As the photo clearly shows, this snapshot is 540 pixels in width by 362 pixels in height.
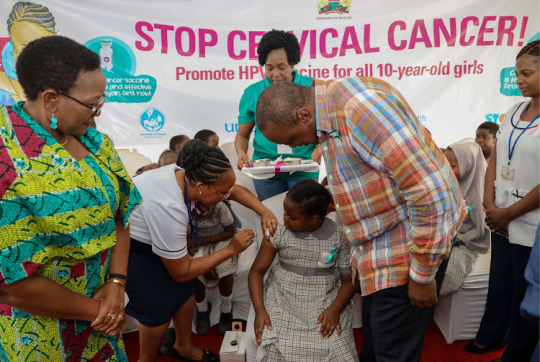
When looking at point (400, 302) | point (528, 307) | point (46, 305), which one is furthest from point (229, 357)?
point (528, 307)

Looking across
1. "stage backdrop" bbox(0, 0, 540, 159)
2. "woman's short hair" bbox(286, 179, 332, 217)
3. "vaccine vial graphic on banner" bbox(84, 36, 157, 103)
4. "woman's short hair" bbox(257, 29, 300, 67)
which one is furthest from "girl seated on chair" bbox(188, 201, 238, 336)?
"vaccine vial graphic on banner" bbox(84, 36, 157, 103)

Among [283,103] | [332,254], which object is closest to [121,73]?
[332,254]

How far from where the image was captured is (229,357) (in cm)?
215

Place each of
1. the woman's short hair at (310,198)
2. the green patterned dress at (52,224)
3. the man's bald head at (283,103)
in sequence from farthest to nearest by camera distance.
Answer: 1. the woman's short hair at (310,198)
2. the man's bald head at (283,103)
3. the green patterned dress at (52,224)

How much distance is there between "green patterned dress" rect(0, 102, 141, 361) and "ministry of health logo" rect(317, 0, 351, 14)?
3.72 meters

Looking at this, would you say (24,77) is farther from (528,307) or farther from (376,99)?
(528,307)

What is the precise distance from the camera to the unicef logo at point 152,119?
4473 mm

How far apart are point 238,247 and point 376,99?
104cm

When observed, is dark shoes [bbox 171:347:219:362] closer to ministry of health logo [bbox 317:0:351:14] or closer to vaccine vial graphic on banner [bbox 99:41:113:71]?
vaccine vial graphic on banner [bbox 99:41:113:71]

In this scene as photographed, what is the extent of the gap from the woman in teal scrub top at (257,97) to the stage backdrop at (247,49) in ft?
5.69

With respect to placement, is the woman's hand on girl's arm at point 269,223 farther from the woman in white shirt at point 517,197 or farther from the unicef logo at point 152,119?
the unicef logo at point 152,119

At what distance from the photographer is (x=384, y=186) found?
1.32m

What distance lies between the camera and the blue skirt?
199cm

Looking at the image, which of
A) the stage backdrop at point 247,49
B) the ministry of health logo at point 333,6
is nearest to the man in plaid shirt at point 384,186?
the stage backdrop at point 247,49
